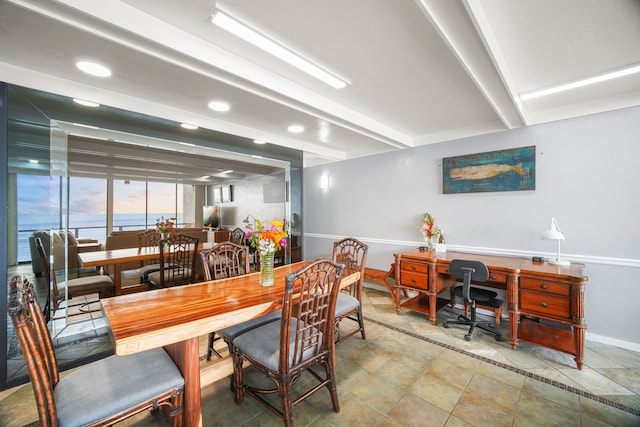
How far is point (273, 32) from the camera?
169 cm

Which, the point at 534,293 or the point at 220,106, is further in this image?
the point at 220,106

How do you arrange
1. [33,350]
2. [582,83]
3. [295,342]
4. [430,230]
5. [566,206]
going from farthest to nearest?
[430,230] → [566,206] → [582,83] → [295,342] → [33,350]

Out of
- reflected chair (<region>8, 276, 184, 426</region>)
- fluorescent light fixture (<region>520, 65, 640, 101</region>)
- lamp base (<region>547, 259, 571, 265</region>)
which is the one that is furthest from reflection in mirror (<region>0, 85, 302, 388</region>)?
lamp base (<region>547, 259, 571, 265</region>)

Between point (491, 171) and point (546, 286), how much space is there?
1.56 m

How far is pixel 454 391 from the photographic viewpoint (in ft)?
6.57

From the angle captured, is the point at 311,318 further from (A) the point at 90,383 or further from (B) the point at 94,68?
(B) the point at 94,68

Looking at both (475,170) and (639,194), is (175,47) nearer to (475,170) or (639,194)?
(475,170)

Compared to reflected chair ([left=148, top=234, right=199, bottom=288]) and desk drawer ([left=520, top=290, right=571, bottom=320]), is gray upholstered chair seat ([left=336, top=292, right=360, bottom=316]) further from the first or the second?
reflected chair ([left=148, top=234, right=199, bottom=288])

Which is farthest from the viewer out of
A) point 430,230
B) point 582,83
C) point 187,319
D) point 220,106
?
point 430,230

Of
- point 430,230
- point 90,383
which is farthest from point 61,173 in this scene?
point 430,230

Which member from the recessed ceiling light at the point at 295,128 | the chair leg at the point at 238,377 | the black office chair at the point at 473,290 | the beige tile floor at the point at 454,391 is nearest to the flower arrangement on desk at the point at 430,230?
the black office chair at the point at 473,290

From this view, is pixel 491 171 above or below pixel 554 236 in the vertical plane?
above

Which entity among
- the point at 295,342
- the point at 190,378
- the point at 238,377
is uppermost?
the point at 295,342

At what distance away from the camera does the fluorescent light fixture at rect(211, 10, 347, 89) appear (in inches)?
Answer: 62.2
